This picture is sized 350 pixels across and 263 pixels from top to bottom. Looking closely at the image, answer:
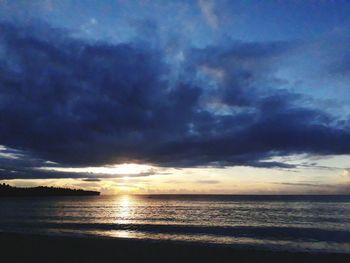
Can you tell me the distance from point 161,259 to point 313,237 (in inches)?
829

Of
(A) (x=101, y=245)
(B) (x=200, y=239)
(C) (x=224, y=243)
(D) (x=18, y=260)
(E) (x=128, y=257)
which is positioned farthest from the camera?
(B) (x=200, y=239)

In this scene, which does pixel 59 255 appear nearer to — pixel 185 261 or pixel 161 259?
pixel 161 259

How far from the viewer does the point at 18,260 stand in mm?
19328

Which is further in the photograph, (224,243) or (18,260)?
(224,243)

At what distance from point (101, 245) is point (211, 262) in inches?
389

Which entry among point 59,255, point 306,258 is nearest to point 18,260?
point 59,255

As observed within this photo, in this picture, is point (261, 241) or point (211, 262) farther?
point (261, 241)

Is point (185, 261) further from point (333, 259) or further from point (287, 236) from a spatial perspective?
point (287, 236)

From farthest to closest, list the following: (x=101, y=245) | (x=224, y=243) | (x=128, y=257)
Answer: (x=224, y=243), (x=101, y=245), (x=128, y=257)

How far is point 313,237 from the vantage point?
34469 mm

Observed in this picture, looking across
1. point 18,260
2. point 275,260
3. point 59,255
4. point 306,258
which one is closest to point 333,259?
point 306,258

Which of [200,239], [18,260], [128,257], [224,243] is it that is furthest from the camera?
[200,239]

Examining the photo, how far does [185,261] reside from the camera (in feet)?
64.6

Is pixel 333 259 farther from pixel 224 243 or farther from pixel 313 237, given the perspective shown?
pixel 313 237
